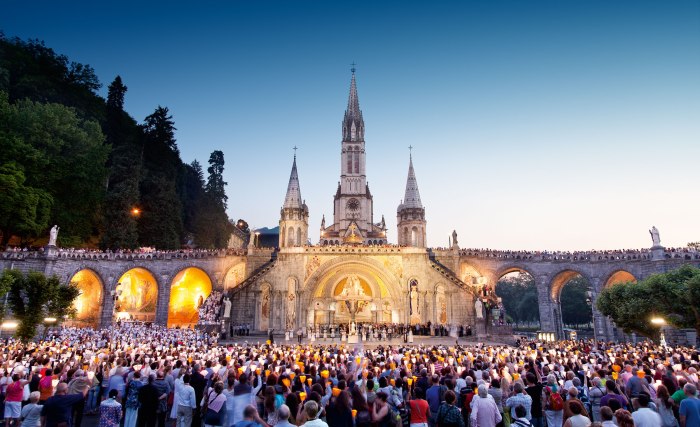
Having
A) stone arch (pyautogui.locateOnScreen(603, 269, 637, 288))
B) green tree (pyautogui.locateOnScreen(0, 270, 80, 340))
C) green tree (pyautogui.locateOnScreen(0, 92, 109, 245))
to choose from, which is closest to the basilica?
stone arch (pyautogui.locateOnScreen(603, 269, 637, 288))

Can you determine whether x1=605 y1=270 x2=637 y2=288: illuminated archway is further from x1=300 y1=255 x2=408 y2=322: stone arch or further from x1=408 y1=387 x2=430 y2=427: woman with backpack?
x1=408 y1=387 x2=430 y2=427: woman with backpack

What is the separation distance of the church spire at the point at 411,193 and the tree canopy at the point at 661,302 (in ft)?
112

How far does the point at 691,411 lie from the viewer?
663cm

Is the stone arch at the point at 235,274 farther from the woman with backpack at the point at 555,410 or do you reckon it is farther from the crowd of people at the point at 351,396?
the woman with backpack at the point at 555,410

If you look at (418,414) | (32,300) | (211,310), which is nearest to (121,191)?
(211,310)

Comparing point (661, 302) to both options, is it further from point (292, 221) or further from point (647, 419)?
point (292, 221)

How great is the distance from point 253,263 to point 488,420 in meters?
36.0

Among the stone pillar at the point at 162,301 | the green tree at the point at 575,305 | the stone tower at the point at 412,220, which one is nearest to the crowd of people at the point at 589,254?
the stone tower at the point at 412,220

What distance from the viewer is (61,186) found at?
121 ft

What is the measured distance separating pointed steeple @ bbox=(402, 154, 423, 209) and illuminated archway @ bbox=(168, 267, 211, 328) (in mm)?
29230

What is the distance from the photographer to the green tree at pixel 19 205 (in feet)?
96.9

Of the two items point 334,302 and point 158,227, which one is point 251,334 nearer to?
point 334,302

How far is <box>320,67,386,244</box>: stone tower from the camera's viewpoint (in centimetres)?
6750

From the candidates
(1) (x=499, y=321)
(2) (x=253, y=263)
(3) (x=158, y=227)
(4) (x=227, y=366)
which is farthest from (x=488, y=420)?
Answer: (3) (x=158, y=227)
